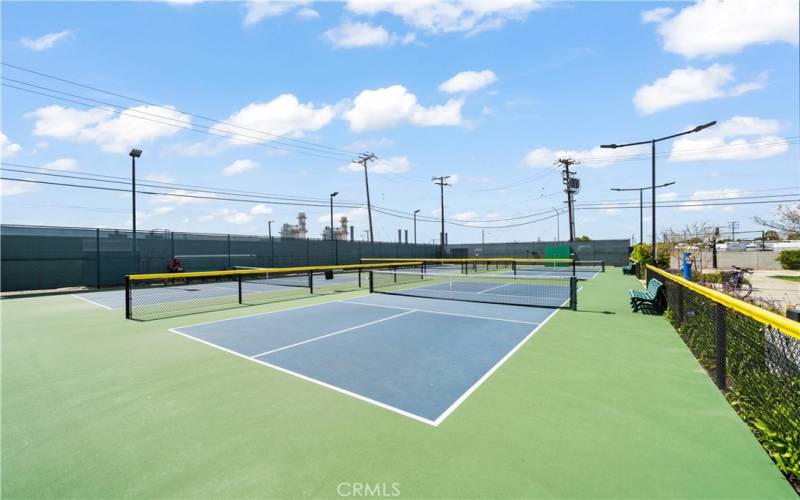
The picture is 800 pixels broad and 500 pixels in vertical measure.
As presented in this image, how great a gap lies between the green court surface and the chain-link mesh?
0.18 m

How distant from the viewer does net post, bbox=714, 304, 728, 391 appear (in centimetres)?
552

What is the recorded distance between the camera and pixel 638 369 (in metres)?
6.43

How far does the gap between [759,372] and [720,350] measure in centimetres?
74

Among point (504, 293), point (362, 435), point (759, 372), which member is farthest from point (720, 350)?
point (504, 293)

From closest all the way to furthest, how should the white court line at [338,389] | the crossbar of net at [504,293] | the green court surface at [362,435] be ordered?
the green court surface at [362,435], the white court line at [338,389], the crossbar of net at [504,293]

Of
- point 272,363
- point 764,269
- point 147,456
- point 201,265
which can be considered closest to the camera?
point 147,456

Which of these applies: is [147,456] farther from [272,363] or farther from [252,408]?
[272,363]

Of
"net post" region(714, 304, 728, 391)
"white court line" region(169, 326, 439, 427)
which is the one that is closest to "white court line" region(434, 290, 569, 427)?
"white court line" region(169, 326, 439, 427)

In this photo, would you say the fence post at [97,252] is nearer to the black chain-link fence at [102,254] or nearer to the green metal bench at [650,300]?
the black chain-link fence at [102,254]

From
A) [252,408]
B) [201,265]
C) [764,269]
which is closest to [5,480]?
[252,408]

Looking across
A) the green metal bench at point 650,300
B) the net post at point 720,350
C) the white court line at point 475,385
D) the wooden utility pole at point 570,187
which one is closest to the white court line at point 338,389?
the white court line at point 475,385

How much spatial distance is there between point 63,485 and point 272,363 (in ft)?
11.7

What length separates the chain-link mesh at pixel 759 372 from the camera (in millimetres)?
3810

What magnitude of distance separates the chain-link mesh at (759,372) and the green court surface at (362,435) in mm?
176
